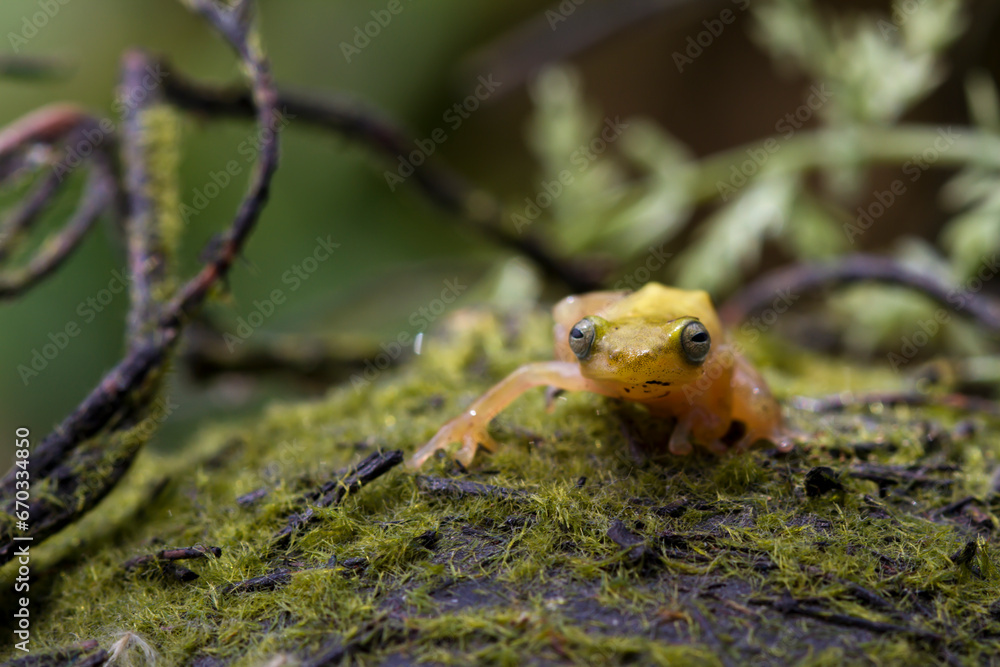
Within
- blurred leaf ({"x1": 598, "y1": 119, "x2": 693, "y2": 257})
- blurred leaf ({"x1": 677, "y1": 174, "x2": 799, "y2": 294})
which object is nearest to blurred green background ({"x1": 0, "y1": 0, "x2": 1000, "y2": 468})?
blurred leaf ({"x1": 598, "y1": 119, "x2": 693, "y2": 257})

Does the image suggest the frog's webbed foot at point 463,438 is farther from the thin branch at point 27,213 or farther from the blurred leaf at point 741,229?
the blurred leaf at point 741,229

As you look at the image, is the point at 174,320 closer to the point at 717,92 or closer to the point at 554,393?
the point at 554,393

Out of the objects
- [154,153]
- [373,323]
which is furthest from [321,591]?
[373,323]

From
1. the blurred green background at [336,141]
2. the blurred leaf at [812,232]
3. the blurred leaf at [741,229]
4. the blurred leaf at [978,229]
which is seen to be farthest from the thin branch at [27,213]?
the blurred leaf at [978,229]

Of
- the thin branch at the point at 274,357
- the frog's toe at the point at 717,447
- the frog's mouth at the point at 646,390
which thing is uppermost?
the frog's mouth at the point at 646,390

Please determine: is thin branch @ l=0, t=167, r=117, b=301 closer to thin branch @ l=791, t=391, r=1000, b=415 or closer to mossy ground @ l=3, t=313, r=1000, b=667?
mossy ground @ l=3, t=313, r=1000, b=667

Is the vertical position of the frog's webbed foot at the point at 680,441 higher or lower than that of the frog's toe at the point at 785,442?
higher

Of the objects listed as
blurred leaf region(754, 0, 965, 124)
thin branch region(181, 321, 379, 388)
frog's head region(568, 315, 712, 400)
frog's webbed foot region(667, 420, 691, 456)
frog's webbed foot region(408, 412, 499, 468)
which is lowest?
thin branch region(181, 321, 379, 388)
